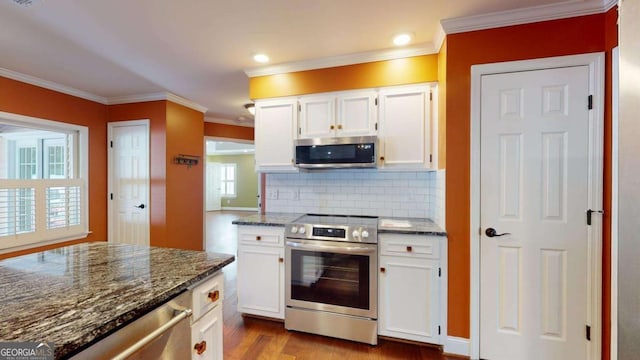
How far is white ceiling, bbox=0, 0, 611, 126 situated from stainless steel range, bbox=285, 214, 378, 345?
5.15 ft

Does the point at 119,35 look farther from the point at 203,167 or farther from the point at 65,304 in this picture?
the point at 203,167

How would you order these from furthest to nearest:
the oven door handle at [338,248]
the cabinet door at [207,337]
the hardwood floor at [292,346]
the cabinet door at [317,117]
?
the cabinet door at [317,117] → the oven door handle at [338,248] → the hardwood floor at [292,346] → the cabinet door at [207,337]

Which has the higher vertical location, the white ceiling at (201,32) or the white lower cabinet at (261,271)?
the white ceiling at (201,32)

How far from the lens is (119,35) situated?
2180 millimetres

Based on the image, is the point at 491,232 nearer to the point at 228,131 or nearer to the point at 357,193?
the point at 357,193

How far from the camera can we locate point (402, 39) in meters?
2.22

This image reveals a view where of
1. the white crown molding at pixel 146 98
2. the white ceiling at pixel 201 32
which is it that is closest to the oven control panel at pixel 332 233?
the white ceiling at pixel 201 32

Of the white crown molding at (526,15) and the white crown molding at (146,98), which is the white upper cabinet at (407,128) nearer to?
the white crown molding at (526,15)

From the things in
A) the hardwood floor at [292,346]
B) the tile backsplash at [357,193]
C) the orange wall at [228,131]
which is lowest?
the hardwood floor at [292,346]

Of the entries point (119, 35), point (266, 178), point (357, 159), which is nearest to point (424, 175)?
point (357, 159)

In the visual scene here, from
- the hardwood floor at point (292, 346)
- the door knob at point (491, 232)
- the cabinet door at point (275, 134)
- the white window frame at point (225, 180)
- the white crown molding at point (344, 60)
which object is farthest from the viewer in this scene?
the white window frame at point (225, 180)

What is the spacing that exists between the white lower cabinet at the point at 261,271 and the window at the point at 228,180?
893cm

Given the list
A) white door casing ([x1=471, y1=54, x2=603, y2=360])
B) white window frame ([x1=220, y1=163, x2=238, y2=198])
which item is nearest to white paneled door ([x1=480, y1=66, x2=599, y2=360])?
white door casing ([x1=471, y1=54, x2=603, y2=360])

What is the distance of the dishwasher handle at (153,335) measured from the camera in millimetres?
771
